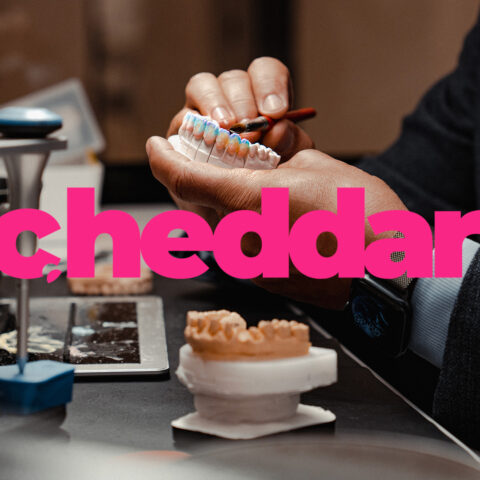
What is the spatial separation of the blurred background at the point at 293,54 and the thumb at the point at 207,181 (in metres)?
2.09

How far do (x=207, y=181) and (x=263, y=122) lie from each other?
202 mm

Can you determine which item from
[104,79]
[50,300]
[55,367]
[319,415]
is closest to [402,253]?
[319,415]

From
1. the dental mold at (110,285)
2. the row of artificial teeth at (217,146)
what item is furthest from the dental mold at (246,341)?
the dental mold at (110,285)

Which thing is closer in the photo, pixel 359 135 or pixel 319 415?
pixel 319 415

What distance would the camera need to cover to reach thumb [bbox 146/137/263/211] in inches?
33.4

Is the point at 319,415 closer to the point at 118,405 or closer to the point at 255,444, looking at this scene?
the point at 255,444

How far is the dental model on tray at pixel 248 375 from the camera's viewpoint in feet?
2.15

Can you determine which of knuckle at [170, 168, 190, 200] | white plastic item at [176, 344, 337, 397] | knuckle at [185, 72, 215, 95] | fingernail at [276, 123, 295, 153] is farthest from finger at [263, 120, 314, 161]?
white plastic item at [176, 344, 337, 397]

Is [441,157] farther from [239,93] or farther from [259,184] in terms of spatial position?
[259,184]

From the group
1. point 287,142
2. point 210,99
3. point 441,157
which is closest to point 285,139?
point 287,142

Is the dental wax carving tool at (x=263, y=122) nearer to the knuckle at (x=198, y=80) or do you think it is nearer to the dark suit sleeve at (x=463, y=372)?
→ the knuckle at (x=198, y=80)

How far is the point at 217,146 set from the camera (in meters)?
0.84

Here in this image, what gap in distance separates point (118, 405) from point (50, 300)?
0.47 metres

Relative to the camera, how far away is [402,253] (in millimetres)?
894
